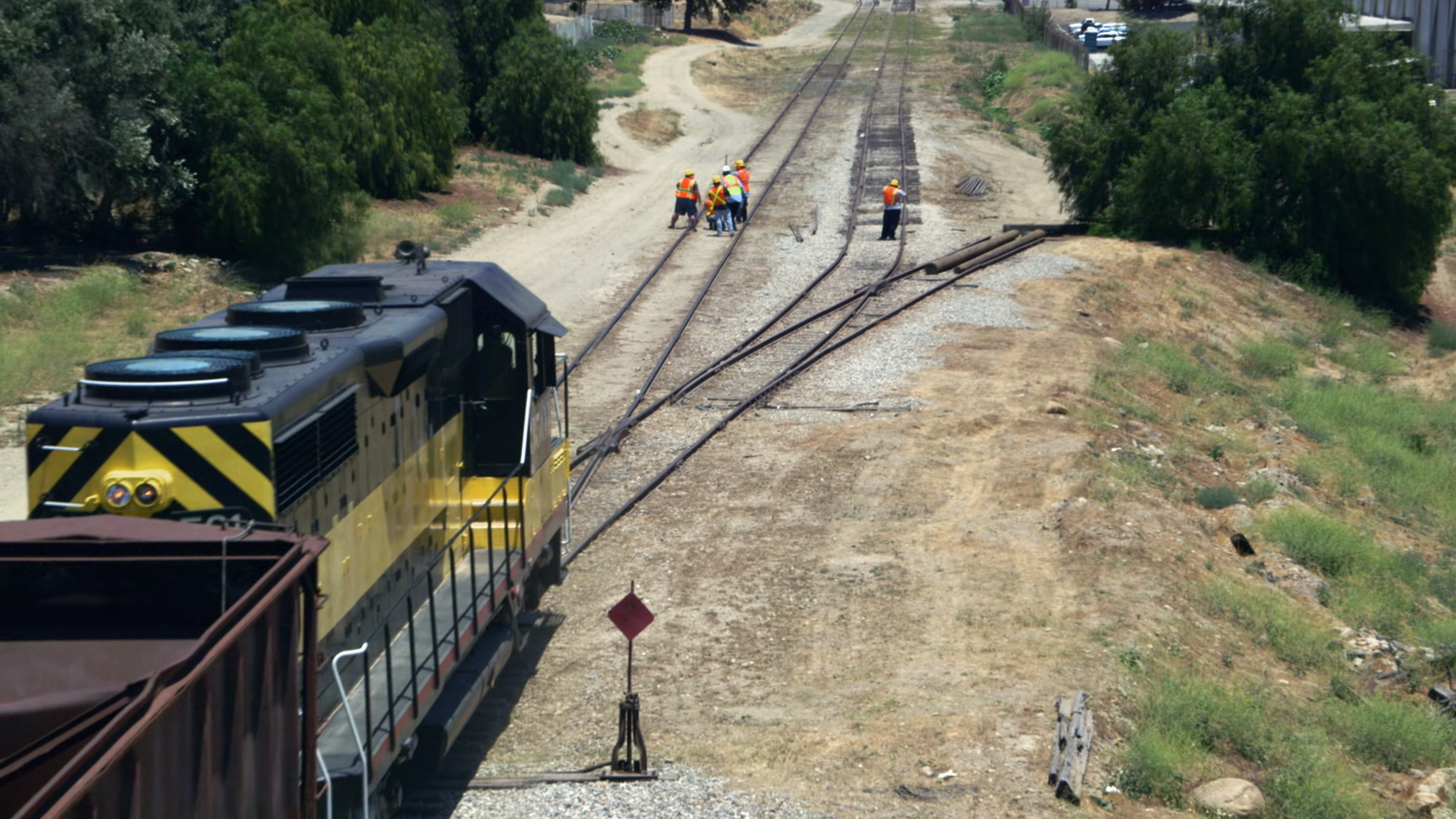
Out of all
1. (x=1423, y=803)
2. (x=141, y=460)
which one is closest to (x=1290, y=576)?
(x=1423, y=803)

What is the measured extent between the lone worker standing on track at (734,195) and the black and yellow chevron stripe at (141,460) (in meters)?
28.8

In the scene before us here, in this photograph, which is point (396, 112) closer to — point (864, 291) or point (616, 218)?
point (616, 218)

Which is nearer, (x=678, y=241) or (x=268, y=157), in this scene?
(x=268, y=157)

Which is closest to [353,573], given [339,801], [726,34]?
[339,801]

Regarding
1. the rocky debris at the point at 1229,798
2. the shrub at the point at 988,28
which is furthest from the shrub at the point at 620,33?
the rocky debris at the point at 1229,798

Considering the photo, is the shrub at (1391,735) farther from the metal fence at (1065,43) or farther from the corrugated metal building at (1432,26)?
the metal fence at (1065,43)

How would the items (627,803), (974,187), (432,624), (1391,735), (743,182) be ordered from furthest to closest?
(974,187)
(743,182)
(1391,735)
(627,803)
(432,624)

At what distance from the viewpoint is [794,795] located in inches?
382

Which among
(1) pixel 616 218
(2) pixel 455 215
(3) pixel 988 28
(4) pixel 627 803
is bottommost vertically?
(4) pixel 627 803

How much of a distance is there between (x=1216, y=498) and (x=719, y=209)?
19843mm

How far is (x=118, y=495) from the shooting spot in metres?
6.95

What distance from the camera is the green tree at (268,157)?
26531mm

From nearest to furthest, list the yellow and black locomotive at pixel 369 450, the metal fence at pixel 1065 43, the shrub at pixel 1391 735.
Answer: the yellow and black locomotive at pixel 369 450 < the shrub at pixel 1391 735 < the metal fence at pixel 1065 43

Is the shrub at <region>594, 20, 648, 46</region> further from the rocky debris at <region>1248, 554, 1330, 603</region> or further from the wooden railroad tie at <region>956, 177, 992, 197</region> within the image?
the rocky debris at <region>1248, 554, 1330, 603</region>
